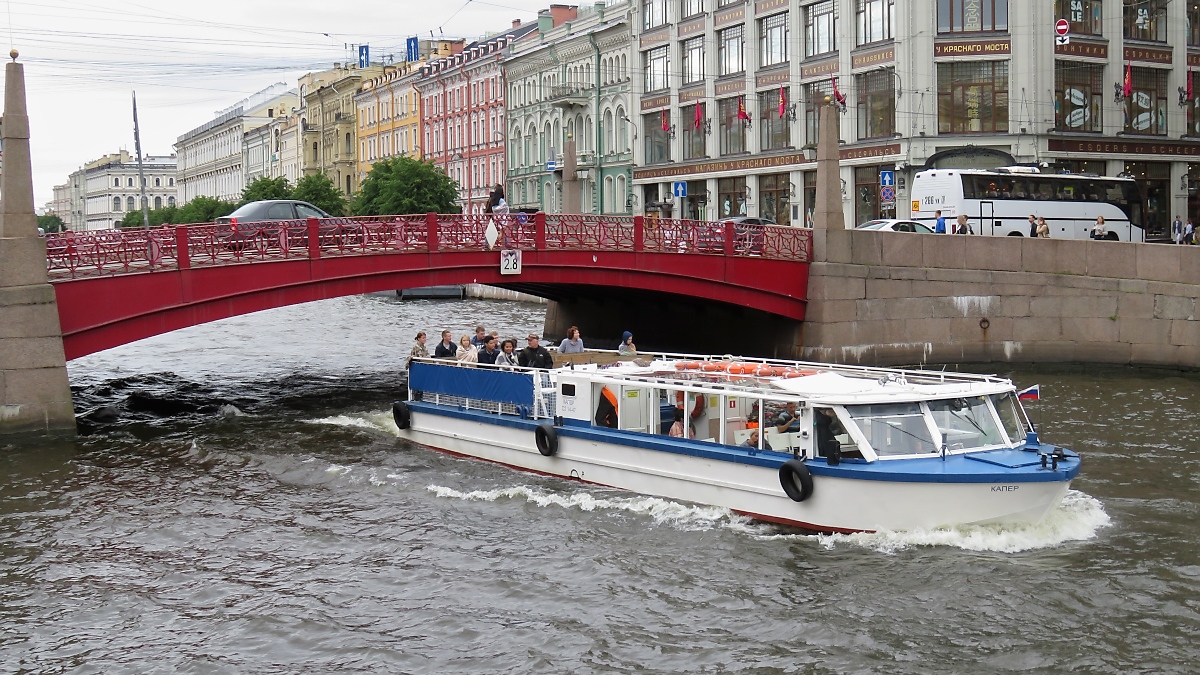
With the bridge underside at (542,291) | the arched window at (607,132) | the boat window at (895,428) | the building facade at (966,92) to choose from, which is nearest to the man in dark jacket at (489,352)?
the bridge underside at (542,291)

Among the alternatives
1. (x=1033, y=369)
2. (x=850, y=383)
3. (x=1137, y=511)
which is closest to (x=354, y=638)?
(x=850, y=383)

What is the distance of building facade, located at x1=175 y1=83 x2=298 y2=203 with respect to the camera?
149000mm

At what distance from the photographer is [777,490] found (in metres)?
18.0

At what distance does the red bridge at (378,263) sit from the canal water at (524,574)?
2942 millimetres

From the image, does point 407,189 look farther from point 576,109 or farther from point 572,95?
point 572,95

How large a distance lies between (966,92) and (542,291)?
54.5 ft

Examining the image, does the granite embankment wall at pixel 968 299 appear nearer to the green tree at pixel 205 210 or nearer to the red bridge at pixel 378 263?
the red bridge at pixel 378 263

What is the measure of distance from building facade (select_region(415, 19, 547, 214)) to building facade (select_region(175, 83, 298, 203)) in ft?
149

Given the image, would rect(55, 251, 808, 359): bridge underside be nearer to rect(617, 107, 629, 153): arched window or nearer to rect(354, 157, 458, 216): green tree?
rect(617, 107, 629, 153): arched window

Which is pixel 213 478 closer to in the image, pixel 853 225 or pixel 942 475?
pixel 942 475

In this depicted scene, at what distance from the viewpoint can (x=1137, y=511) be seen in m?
18.8

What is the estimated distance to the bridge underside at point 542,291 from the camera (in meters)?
26.1

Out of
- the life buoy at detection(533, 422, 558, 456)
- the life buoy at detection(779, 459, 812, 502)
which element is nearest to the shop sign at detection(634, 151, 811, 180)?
the life buoy at detection(533, 422, 558, 456)

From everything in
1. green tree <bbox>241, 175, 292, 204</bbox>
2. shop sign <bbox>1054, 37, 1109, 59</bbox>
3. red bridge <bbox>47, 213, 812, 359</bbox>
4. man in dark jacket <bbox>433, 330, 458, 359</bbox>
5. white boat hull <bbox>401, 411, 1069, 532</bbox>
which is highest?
shop sign <bbox>1054, 37, 1109, 59</bbox>
